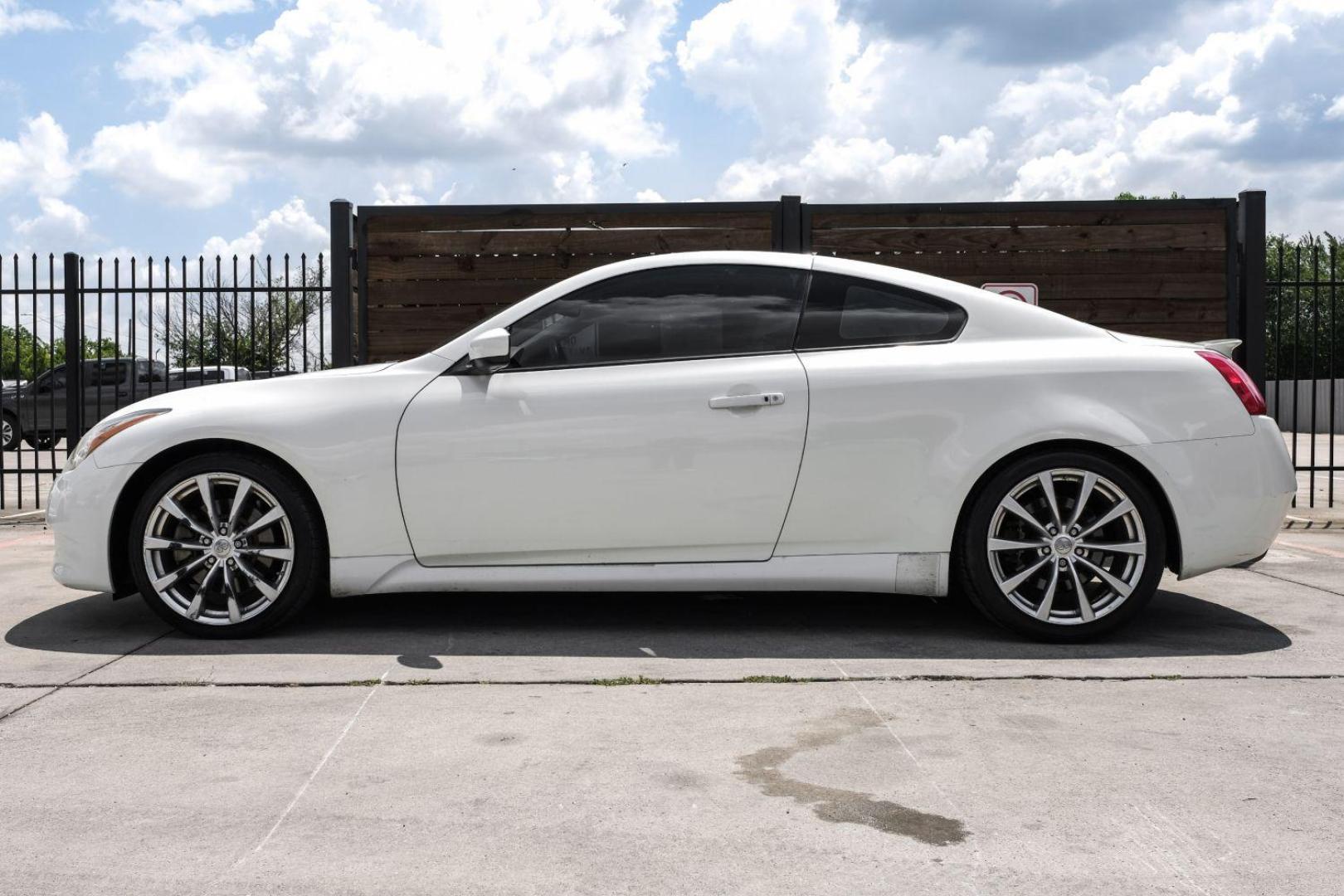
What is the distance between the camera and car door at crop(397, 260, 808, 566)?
15.2ft

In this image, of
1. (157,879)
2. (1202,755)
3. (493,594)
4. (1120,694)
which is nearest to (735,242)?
(493,594)

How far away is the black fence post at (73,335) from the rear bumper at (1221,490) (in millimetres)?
8615

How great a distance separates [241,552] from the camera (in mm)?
4777

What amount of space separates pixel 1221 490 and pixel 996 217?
5.01 metres

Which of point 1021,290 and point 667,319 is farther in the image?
point 1021,290

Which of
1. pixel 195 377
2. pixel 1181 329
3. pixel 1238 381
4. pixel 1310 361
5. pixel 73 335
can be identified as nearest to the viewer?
pixel 1238 381

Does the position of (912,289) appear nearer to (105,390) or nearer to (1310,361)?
(105,390)

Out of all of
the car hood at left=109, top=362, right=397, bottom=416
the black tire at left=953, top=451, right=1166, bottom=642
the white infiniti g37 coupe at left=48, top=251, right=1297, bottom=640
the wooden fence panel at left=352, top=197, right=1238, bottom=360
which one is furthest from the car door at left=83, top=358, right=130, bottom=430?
the black tire at left=953, top=451, right=1166, bottom=642

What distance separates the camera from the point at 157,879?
99.6 inches

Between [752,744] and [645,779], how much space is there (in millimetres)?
422

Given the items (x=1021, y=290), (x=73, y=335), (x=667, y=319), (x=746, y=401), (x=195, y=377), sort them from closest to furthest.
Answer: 1. (x=746, y=401)
2. (x=667, y=319)
3. (x=1021, y=290)
4. (x=73, y=335)
5. (x=195, y=377)

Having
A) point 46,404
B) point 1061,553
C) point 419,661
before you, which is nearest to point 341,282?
point 419,661

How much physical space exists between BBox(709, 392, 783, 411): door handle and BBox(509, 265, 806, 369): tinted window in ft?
0.77

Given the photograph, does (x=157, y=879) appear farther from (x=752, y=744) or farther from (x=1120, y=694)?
(x=1120, y=694)
